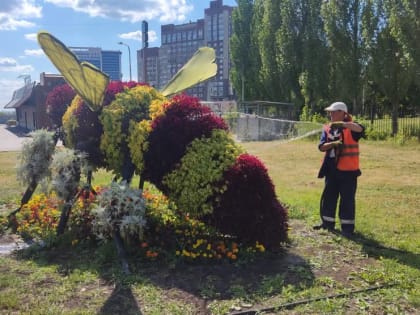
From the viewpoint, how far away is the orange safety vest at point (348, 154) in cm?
551

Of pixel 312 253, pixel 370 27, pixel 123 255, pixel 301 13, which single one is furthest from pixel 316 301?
pixel 301 13

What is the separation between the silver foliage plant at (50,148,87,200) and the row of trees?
1557 centimetres

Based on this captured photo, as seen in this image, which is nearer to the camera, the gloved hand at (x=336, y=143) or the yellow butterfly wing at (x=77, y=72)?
the yellow butterfly wing at (x=77, y=72)

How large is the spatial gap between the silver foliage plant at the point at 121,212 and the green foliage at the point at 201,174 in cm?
43

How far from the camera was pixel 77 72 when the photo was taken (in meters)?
4.93

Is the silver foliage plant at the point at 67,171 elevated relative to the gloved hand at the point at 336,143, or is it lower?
lower

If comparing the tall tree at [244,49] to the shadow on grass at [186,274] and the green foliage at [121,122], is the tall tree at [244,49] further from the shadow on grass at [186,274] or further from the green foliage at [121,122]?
the shadow on grass at [186,274]

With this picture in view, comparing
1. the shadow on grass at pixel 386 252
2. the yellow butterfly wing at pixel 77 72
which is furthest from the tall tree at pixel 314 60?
the yellow butterfly wing at pixel 77 72

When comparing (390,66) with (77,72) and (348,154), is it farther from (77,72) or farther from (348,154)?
(77,72)

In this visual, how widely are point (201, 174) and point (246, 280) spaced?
1.18m

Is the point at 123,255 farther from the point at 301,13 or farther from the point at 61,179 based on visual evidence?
the point at 301,13

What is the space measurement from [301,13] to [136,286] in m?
27.2

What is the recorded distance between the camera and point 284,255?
478 cm

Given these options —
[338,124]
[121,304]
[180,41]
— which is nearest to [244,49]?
[180,41]
